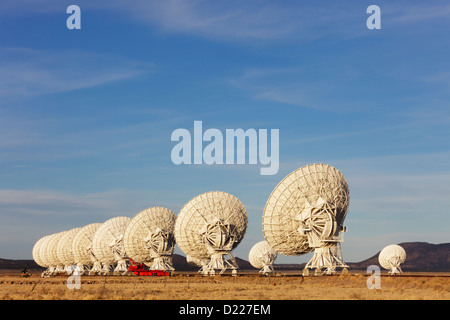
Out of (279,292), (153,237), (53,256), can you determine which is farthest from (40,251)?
(279,292)

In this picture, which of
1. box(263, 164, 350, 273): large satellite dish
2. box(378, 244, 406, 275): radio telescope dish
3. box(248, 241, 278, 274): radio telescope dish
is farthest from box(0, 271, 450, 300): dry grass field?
box(378, 244, 406, 275): radio telescope dish

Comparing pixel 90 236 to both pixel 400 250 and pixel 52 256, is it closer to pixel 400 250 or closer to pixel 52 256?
pixel 52 256

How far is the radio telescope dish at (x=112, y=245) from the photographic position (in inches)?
4168

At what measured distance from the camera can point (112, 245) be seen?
106688 mm

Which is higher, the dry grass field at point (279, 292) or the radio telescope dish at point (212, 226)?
the radio telescope dish at point (212, 226)

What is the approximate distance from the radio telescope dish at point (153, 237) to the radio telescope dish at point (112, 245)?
12.7 m

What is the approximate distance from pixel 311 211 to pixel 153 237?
3732 centimetres

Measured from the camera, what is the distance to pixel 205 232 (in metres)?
76.6

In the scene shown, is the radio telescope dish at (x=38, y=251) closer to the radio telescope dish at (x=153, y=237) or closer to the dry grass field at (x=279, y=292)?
the radio telescope dish at (x=153, y=237)

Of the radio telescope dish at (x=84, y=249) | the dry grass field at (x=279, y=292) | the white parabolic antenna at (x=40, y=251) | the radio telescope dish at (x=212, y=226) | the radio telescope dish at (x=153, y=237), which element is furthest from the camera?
the white parabolic antenna at (x=40, y=251)

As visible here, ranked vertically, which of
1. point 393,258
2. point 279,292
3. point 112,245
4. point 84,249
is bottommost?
point 393,258

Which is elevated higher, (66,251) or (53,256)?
(66,251)

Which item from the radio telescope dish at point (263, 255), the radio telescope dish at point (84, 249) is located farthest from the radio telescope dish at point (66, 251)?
the radio telescope dish at point (263, 255)

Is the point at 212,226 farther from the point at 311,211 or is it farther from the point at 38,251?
the point at 38,251
